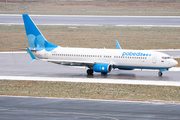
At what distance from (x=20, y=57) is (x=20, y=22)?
5445 centimetres

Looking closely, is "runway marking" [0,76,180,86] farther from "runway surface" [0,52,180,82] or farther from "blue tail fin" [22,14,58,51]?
"blue tail fin" [22,14,58,51]

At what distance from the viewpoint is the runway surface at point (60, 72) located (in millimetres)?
43559

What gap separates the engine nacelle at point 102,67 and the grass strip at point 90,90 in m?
5.13

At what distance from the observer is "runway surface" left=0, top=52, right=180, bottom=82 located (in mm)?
43559

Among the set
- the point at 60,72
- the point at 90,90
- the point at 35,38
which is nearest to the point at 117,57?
the point at 60,72

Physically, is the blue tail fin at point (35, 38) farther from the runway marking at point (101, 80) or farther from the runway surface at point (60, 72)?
the runway marking at point (101, 80)

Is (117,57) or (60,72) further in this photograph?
(60,72)

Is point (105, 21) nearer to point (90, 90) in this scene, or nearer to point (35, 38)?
point (35, 38)

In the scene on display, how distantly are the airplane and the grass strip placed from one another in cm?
666

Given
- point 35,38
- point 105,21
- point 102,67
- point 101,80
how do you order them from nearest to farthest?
point 101,80
point 102,67
point 35,38
point 105,21

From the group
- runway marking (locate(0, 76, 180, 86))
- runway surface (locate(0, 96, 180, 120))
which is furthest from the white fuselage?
runway surface (locate(0, 96, 180, 120))

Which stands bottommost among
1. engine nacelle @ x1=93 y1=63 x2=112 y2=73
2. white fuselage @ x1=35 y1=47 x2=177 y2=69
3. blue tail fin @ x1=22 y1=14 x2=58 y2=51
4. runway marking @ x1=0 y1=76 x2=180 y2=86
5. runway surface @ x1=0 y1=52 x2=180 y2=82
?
runway marking @ x1=0 y1=76 x2=180 y2=86

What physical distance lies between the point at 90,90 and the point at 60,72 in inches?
505

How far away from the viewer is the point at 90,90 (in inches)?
1388
